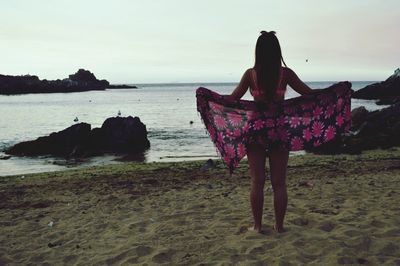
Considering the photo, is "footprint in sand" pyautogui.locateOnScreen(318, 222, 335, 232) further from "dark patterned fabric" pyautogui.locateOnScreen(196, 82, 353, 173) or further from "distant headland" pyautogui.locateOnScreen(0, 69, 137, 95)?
"distant headland" pyautogui.locateOnScreen(0, 69, 137, 95)

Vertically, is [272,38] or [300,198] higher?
[272,38]

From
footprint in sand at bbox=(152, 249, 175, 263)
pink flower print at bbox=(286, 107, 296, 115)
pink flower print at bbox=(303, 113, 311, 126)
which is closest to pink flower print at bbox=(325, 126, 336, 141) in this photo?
pink flower print at bbox=(303, 113, 311, 126)

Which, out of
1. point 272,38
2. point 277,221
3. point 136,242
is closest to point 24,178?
point 136,242

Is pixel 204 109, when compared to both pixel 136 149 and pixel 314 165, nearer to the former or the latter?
pixel 314 165

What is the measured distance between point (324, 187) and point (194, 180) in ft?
10.6

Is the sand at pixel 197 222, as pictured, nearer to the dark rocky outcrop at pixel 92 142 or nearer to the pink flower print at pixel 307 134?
the pink flower print at pixel 307 134

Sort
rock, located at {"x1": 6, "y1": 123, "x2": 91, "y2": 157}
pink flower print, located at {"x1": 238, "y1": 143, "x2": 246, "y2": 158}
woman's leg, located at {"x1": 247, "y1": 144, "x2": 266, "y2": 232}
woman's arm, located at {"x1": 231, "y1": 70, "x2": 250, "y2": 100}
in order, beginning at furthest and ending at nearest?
rock, located at {"x1": 6, "y1": 123, "x2": 91, "y2": 157} < pink flower print, located at {"x1": 238, "y1": 143, "x2": 246, "y2": 158} < woman's leg, located at {"x1": 247, "y1": 144, "x2": 266, "y2": 232} < woman's arm, located at {"x1": 231, "y1": 70, "x2": 250, "y2": 100}

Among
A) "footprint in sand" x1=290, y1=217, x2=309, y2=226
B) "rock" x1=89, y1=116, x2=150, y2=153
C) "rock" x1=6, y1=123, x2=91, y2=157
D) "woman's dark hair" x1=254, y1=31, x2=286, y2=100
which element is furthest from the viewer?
"rock" x1=89, y1=116, x2=150, y2=153

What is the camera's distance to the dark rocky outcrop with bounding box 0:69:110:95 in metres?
117

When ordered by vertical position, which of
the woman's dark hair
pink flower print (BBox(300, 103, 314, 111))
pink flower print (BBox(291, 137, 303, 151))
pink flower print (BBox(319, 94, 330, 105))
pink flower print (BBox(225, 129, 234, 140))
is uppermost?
the woman's dark hair

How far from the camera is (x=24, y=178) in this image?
38.8ft

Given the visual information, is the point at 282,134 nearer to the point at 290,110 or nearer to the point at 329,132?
the point at 290,110

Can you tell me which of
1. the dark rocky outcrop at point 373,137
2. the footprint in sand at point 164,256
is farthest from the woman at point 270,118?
the dark rocky outcrop at point 373,137

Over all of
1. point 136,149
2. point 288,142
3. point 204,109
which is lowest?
point 136,149
